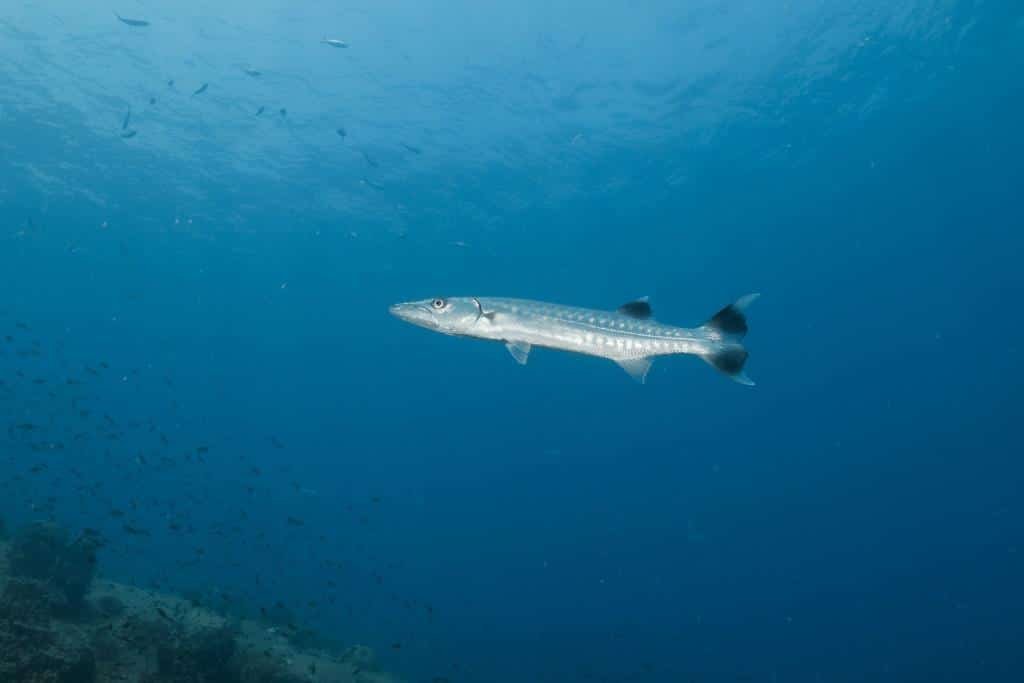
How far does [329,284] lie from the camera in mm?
56562

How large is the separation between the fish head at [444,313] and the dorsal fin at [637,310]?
1350mm

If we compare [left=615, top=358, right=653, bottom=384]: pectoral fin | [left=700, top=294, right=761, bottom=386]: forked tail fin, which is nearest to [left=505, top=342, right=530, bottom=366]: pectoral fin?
[left=615, top=358, right=653, bottom=384]: pectoral fin

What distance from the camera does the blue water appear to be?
25141 millimetres

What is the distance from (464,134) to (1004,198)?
38.1 m

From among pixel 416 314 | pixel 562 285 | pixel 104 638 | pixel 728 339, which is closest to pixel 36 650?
pixel 104 638

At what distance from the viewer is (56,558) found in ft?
49.2

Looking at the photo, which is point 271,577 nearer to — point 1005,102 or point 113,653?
point 113,653

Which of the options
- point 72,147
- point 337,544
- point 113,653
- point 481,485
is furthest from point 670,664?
point 481,485

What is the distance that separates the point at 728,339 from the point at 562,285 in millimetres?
45987

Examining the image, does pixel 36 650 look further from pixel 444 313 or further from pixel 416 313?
pixel 444 313

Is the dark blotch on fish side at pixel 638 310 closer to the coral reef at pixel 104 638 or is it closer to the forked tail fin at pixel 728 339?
the forked tail fin at pixel 728 339

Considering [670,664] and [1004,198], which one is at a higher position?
[1004,198]

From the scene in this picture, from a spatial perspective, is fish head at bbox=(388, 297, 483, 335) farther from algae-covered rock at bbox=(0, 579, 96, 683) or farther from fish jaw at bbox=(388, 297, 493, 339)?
algae-covered rock at bbox=(0, 579, 96, 683)

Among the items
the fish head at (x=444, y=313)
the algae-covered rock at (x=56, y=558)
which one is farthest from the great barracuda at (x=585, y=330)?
the algae-covered rock at (x=56, y=558)
